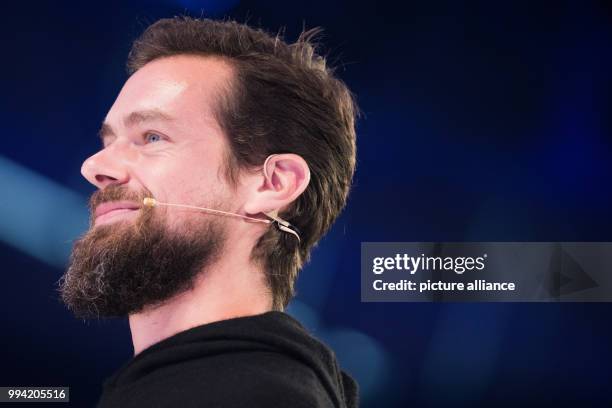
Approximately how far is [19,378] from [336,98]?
1.81m

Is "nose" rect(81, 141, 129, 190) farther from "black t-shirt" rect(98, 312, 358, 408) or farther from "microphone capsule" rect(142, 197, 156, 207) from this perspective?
"black t-shirt" rect(98, 312, 358, 408)

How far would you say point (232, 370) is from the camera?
0.88 meters

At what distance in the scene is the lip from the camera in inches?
42.6

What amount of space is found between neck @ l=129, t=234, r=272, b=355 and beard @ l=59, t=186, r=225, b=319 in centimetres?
1

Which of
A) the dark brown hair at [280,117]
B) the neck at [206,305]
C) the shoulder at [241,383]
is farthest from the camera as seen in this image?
the dark brown hair at [280,117]

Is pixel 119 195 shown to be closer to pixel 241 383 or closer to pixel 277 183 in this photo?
pixel 277 183

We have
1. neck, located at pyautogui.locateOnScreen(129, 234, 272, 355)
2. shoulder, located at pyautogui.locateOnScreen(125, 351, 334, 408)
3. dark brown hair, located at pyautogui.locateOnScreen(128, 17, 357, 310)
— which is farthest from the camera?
dark brown hair, located at pyautogui.locateOnScreen(128, 17, 357, 310)

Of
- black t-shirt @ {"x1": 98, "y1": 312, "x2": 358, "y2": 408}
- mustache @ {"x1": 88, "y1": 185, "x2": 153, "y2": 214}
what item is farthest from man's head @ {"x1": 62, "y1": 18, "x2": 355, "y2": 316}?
black t-shirt @ {"x1": 98, "y1": 312, "x2": 358, "y2": 408}

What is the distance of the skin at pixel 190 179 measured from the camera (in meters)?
1.07

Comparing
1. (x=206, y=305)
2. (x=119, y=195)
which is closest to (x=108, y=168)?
(x=119, y=195)

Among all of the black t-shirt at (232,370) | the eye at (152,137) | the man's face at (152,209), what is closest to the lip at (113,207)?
the man's face at (152,209)

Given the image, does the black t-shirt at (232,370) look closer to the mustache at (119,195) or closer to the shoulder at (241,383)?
the shoulder at (241,383)

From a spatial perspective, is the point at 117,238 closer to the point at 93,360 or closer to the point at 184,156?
the point at 184,156

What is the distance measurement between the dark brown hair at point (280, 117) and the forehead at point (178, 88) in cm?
2
